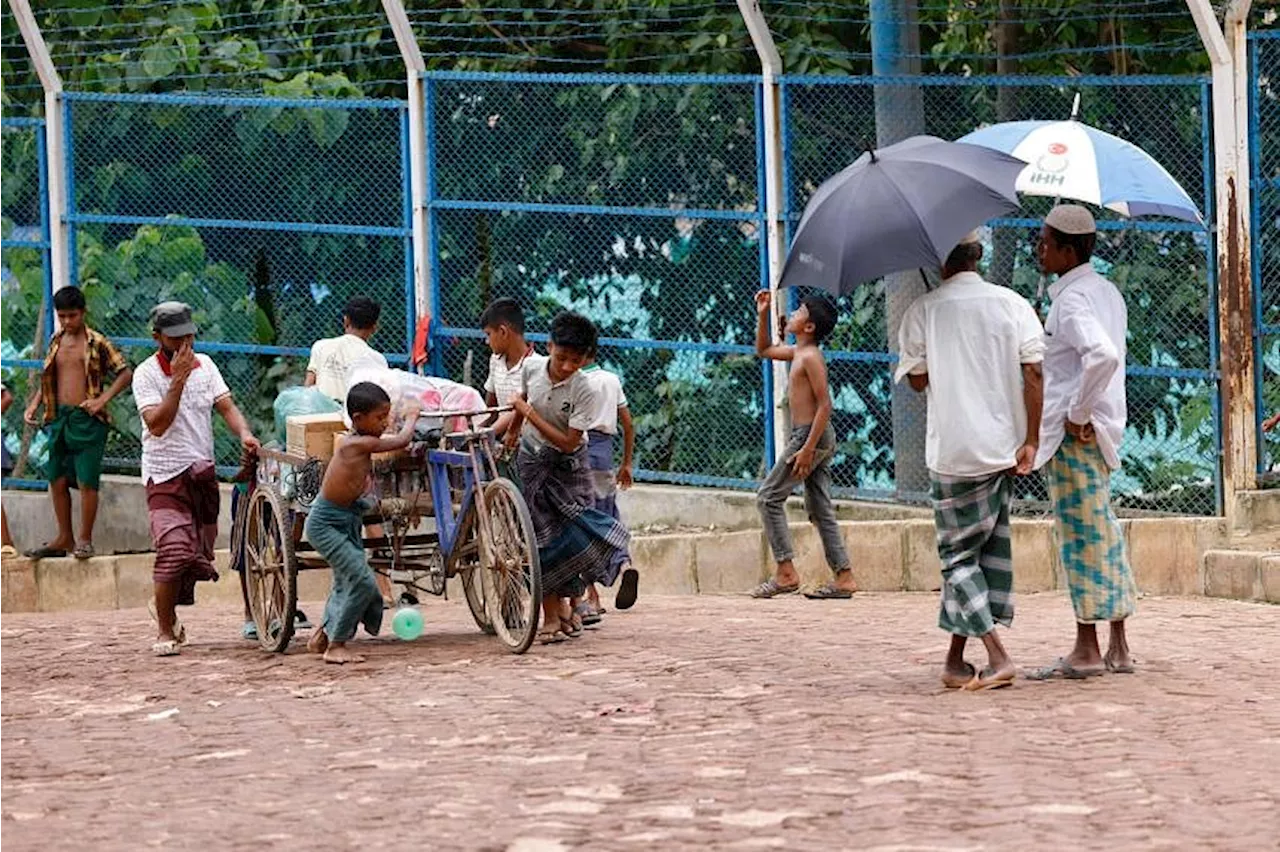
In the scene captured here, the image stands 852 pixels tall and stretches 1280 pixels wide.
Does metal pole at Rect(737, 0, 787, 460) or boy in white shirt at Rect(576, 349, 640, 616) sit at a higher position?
metal pole at Rect(737, 0, 787, 460)

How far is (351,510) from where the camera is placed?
425 inches

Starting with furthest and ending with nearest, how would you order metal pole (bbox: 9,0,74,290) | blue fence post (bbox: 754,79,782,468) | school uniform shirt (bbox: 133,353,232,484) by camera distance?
metal pole (bbox: 9,0,74,290) < blue fence post (bbox: 754,79,782,468) < school uniform shirt (bbox: 133,353,232,484)

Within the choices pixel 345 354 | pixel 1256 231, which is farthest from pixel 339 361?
pixel 1256 231

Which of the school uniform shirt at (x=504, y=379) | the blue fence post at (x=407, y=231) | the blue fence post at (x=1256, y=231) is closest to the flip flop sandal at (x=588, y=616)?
the school uniform shirt at (x=504, y=379)

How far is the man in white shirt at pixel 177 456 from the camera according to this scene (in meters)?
11.3

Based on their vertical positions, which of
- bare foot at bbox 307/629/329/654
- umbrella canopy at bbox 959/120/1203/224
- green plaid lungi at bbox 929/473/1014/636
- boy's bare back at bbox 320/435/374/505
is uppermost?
umbrella canopy at bbox 959/120/1203/224

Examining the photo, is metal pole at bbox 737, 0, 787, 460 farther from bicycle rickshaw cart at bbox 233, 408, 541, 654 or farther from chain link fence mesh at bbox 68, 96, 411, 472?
bicycle rickshaw cart at bbox 233, 408, 541, 654

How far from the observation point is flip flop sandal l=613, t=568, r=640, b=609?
37.0ft

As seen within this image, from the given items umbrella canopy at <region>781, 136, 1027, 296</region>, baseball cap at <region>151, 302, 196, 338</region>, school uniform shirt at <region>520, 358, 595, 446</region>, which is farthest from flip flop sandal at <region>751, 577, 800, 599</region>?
umbrella canopy at <region>781, 136, 1027, 296</region>

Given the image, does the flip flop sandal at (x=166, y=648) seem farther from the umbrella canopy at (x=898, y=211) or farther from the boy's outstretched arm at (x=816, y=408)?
the umbrella canopy at (x=898, y=211)

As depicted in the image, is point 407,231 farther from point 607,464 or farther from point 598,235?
point 607,464

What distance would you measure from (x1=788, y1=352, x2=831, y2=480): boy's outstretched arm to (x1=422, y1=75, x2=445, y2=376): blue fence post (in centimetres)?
290

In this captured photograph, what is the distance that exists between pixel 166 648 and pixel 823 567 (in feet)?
11.9

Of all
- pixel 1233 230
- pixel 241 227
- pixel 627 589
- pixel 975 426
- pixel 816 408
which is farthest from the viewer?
pixel 241 227
